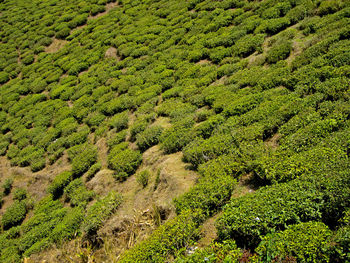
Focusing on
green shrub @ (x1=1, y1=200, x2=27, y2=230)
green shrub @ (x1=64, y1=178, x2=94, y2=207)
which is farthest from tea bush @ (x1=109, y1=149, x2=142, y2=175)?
green shrub @ (x1=1, y1=200, x2=27, y2=230)

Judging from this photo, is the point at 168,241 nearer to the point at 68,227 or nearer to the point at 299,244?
the point at 299,244

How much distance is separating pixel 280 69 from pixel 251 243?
873 cm

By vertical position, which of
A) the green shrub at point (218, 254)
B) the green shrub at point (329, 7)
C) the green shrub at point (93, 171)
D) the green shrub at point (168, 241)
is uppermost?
the green shrub at point (329, 7)

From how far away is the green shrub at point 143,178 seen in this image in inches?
454

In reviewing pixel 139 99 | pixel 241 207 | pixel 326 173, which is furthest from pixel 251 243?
pixel 139 99

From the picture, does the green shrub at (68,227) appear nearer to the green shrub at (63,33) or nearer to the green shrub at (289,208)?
the green shrub at (289,208)

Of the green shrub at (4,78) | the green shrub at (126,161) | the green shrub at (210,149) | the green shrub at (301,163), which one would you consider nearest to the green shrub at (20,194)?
the green shrub at (126,161)

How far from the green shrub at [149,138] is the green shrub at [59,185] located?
14.4 feet

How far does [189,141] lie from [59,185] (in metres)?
7.64

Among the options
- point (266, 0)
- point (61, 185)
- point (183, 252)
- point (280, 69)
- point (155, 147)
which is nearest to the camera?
point (183, 252)

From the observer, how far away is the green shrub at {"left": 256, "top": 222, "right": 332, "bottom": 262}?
5223mm

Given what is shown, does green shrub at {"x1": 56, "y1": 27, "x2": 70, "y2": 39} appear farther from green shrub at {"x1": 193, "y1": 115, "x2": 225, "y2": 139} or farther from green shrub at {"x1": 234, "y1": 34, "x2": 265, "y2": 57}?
green shrub at {"x1": 193, "y1": 115, "x2": 225, "y2": 139}

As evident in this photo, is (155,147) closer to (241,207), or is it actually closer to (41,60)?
(241,207)

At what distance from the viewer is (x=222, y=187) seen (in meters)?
8.13
